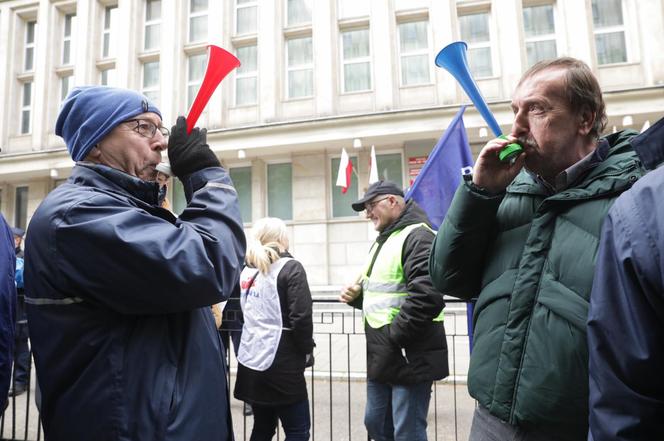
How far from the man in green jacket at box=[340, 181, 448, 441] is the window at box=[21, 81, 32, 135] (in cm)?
2081

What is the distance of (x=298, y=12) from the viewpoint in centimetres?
1612

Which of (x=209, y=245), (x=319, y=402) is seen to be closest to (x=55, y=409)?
(x=209, y=245)

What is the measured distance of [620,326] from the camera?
104cm

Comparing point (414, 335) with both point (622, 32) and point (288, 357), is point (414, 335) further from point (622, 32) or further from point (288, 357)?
point (622, 32)

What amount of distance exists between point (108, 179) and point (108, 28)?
20.4 meters

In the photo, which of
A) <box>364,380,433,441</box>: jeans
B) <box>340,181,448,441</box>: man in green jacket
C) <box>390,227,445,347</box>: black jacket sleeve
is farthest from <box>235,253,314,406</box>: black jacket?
<box>390,227,445,347</box>: black jacket sleeve

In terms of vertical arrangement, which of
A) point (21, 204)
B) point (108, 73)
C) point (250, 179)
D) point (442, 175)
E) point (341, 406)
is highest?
point (108, 73)

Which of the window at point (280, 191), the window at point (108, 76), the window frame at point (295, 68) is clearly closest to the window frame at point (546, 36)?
the window frame at point (295, 68)

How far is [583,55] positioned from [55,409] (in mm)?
15959

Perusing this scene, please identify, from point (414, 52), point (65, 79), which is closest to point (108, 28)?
point (65, 79)

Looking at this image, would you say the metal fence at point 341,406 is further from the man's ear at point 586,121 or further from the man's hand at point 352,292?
the man's ear at point 586,121

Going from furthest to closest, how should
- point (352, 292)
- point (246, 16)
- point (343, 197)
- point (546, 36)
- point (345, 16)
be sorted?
point (246, 16) < point (345, 16) < point (343, 197) < point (546, 36) < point (352, 292)

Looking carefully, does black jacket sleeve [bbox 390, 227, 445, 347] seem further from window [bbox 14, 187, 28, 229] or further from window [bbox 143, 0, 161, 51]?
window [bbox 14, 187, 28, 229]

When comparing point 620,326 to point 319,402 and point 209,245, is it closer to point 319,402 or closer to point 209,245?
point 209,245
